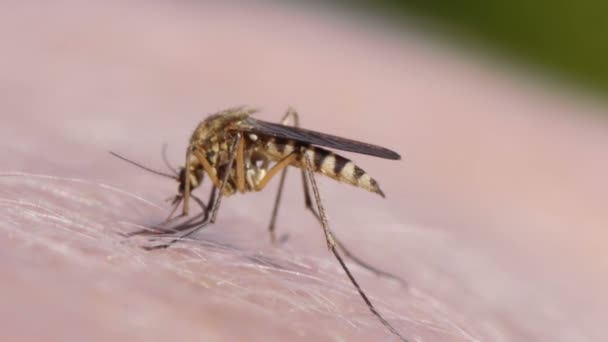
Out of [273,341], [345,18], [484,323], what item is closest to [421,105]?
[345,18]

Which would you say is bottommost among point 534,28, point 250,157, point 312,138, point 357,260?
point 357,260

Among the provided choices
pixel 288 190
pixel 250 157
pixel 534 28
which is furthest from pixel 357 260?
pixel 534 28

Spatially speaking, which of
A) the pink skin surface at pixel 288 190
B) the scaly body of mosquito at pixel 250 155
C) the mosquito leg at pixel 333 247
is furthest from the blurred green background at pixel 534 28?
Answer: the mosquito leg at pixel 333 247

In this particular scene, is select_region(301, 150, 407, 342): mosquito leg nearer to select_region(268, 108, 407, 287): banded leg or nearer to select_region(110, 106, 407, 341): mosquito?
select_region(110, 106, 407, 341): mosquito

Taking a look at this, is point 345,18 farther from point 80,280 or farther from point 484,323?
point 80,280

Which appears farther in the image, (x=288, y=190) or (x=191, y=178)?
(x=288, y=190)

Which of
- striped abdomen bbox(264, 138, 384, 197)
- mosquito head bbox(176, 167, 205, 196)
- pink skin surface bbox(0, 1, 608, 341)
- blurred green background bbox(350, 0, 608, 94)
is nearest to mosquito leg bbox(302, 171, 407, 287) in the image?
pink skin surface bbox(0, 1, 608, 341)

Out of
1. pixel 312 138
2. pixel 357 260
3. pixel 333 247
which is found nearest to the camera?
pixel 333 247

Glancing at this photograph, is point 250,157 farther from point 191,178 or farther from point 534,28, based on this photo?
point 534,28
